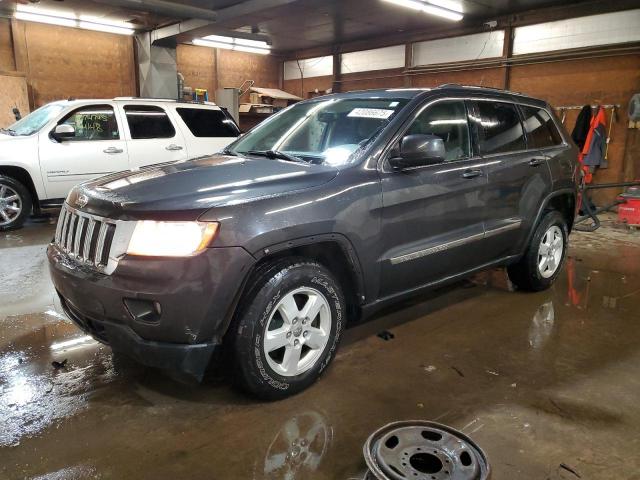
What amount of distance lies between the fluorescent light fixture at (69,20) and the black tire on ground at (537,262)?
9833 mm

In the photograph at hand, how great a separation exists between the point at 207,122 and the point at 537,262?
5.60 m

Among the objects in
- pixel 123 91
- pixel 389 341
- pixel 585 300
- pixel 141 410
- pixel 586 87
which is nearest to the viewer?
pixel 141 410

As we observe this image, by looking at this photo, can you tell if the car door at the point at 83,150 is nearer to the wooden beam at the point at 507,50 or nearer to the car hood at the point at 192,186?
the car hood at the point at 192,186

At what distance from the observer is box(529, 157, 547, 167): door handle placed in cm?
403

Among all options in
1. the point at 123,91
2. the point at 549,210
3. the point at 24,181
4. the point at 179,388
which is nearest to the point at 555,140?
the point at 549,210

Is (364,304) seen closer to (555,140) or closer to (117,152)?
(555,140)

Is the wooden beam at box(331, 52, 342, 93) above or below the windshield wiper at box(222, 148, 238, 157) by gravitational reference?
above

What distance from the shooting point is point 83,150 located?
22.7 ft

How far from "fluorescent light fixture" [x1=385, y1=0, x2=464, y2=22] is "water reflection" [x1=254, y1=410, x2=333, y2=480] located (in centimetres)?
799

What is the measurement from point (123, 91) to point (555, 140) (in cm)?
1070

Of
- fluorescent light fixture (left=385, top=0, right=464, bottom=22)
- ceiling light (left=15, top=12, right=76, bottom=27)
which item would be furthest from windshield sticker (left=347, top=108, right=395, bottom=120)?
ceiling light (left=15, top=12, right=76, bottom=27)

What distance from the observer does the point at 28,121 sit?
715 cm

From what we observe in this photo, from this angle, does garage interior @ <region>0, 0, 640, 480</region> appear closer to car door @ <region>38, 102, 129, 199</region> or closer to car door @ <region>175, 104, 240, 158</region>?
car door @ <region>38, 102, 129, 199</region>

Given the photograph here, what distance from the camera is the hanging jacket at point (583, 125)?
30.0ft
